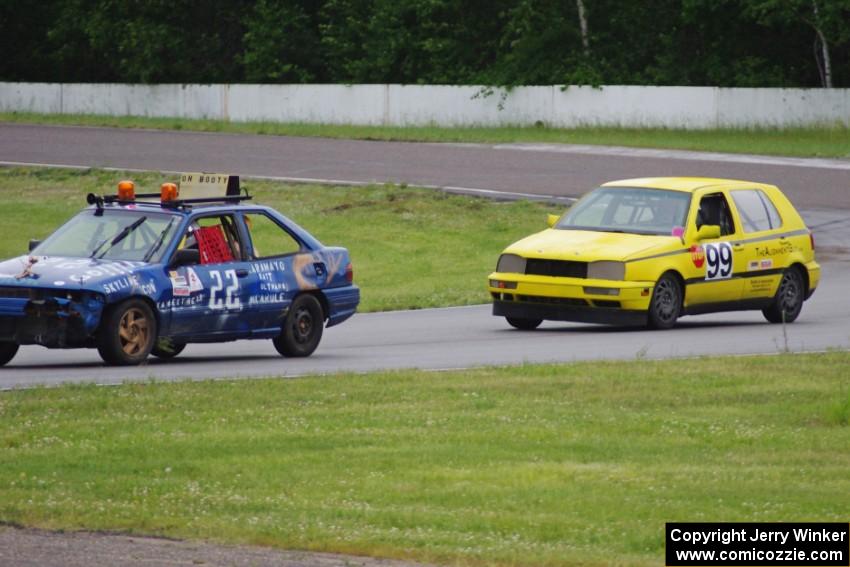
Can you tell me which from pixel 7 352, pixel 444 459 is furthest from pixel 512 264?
pixel 444 459

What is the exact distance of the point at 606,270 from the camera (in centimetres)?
1744

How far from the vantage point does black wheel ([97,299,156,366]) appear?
14.3m

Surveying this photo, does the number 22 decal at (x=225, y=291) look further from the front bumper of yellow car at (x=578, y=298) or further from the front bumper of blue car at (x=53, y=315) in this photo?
the front bumper of yellow car at (x=578, y=298)

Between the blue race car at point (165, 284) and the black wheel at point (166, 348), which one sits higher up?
the blue race car at point (165, 284)

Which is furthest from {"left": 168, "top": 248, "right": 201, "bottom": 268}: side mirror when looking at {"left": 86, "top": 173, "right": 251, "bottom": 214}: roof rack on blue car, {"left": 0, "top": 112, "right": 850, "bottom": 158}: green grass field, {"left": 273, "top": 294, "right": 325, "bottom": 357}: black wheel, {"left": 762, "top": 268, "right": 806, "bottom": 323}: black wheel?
{"left": 0, "top": 112, "right": 850, "bottom": 158}: green grass field

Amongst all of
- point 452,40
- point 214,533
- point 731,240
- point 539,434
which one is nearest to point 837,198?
point 731,240

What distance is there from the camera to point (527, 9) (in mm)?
55750

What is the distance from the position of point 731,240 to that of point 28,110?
42899 millimetres

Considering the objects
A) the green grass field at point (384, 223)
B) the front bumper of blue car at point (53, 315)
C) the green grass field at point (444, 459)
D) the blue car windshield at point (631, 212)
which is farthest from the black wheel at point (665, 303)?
the front bumper of blue car at point (53, 315)

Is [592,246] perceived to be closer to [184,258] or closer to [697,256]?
[697,256]

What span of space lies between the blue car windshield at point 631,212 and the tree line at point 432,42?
32253mm

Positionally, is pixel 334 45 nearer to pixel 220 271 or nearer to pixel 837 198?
pixel 837 198

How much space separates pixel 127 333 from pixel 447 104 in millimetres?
37670

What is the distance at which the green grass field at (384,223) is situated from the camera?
78.8 ft
